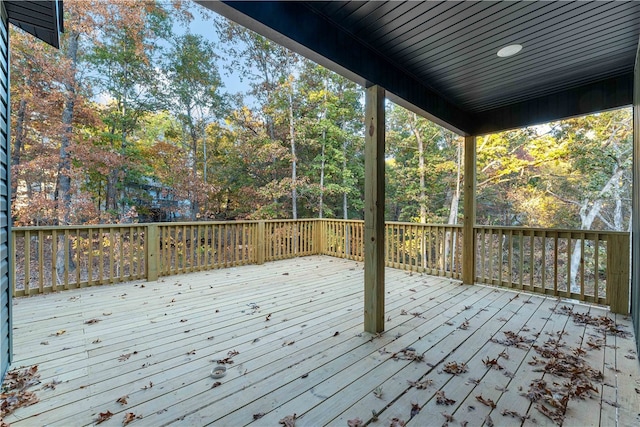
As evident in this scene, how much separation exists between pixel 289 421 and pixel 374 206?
181 cm

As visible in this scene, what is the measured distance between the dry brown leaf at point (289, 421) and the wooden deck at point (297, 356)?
1.1 inches

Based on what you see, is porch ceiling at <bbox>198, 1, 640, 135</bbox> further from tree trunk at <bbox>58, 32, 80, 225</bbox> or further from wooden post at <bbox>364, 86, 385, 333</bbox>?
tree trunk at <bbox>58, 32, 80, 225</bbox>

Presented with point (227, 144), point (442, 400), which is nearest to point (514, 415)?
point (442, 400)

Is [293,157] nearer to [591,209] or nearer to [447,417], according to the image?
[447,417]

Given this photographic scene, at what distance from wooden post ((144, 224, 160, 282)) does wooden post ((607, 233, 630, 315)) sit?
620 cm

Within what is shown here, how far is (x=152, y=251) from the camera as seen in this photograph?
14.6ft

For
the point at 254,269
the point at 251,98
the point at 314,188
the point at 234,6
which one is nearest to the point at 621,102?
the point at 234,6

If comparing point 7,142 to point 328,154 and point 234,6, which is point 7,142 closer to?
point 234,6

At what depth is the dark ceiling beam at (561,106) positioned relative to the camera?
3.18 m

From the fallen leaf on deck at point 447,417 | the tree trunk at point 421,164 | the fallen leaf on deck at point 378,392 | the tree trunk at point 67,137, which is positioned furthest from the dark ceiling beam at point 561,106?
the tree trunk at point 67,137

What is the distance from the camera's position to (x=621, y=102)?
10.4 feet

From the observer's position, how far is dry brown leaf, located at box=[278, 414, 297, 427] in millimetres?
1512

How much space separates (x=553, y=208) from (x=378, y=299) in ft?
32.7

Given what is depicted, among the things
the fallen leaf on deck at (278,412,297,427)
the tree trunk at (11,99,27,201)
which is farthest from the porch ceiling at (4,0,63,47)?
the tree trunk at (11,99,27,201)
